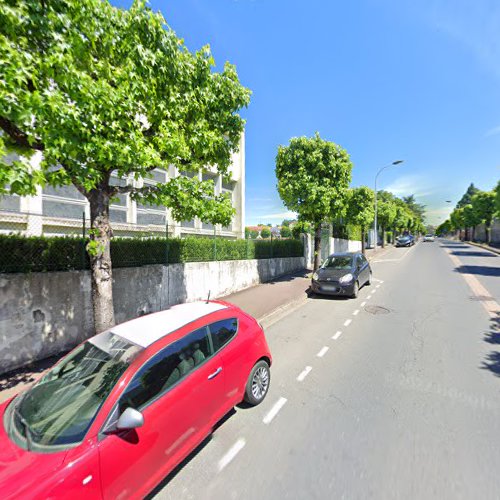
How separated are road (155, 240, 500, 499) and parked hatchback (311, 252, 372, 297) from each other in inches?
114

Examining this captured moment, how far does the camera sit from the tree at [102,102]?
2.82 meters

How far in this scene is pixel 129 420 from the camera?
200 cm

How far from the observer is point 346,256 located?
1050 cm

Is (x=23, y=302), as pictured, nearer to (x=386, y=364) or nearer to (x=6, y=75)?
(x=6, y=75)

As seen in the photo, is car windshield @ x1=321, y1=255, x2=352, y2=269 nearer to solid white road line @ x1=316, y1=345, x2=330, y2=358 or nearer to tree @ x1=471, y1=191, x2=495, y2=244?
solid white road line @ x1=316, y1=345, x2=330, y2=358

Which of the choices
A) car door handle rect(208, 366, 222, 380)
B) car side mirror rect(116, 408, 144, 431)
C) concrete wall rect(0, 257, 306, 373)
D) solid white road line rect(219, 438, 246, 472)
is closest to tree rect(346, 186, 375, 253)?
concrete wall rect(0, 257, 306, 373)

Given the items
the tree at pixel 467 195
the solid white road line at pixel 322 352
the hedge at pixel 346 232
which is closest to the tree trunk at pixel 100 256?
the solid white road line at pixel 322 352

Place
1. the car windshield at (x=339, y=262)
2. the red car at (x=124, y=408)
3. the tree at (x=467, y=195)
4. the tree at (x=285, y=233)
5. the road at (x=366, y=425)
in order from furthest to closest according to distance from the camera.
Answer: the tree at (x=467, y=195), the tree at (x=285, y=233), the car windshield at (x=339, y=262), the road at (x=366, y=425), the red car at (x=124, y=408)

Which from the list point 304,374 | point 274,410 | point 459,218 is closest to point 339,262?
point 304,374

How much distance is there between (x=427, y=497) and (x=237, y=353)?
2184 mm

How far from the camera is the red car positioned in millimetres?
1877

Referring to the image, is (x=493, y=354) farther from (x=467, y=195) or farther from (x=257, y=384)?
(x=467, y=195)

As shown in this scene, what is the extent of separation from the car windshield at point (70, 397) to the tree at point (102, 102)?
1806mm

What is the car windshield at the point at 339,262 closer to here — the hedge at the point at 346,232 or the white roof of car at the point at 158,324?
the white roof of car at the point at 158,324
